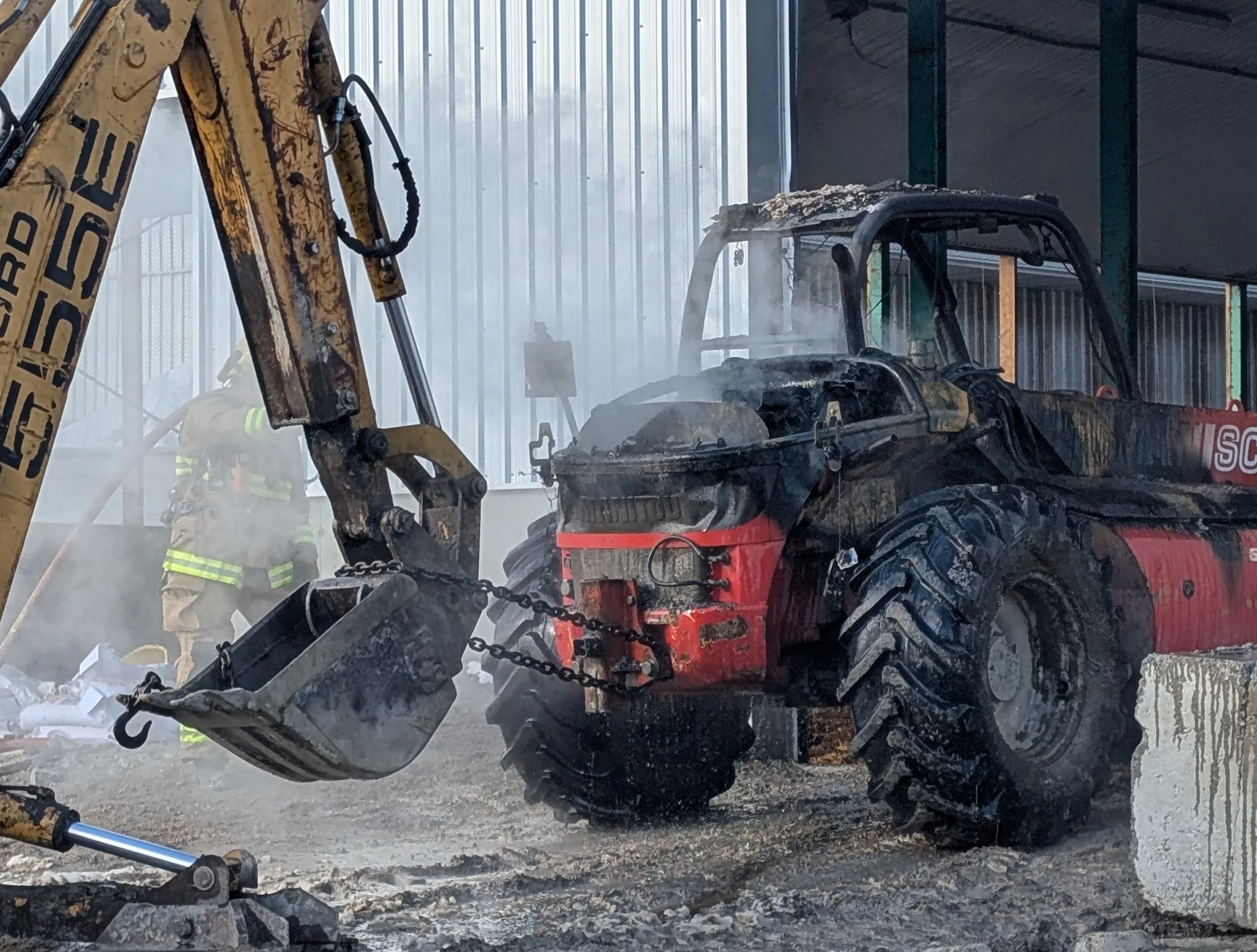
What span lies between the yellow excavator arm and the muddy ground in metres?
0.78

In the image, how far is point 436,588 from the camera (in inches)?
196

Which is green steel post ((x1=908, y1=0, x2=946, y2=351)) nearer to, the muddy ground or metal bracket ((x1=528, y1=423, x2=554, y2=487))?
the muddy ground

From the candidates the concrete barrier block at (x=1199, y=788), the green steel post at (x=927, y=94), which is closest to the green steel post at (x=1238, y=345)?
the green steel post at (x=927, y=94)

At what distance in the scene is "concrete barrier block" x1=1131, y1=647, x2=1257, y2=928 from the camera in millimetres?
4441

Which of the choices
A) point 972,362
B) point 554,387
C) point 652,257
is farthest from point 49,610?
point 972,362

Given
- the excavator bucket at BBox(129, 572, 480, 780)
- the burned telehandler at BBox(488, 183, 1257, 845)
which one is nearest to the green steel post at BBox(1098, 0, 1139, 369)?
the burned telehandler at BBox(488, 183, 1257, 845)

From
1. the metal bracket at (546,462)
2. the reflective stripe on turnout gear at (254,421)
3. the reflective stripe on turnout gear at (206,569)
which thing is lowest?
the reflective stripe on turnout gear at (206,569)

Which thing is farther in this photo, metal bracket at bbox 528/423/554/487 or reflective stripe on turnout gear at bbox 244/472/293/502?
reflective stripe on turnout gear at bbox 244/472/293/502

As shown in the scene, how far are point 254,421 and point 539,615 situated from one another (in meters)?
3.12

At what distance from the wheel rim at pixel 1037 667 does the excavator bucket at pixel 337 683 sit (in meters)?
2.16

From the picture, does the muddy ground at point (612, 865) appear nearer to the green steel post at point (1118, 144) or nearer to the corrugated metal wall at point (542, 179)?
the corrugated metal wall at point (542, 179)

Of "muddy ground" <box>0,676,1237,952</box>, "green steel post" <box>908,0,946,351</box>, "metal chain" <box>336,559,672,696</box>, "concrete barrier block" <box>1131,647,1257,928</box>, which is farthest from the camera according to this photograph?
"green steel post" <box>908,0,946,351</box>

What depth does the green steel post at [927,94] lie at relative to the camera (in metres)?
10.1

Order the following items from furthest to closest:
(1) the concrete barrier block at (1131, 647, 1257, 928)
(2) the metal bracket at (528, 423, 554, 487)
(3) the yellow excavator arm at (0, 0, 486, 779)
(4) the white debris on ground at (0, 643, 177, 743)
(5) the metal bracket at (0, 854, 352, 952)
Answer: (4) the white debris on ground at (0, 643, 177, 743), (2) the metal bracket at (528, 423, 554, 487), (1) the concrete barrier block at (1131, 647, 1257, 928), (3) the yellow excavator arm at (0, 0, 486, 779), (5) the metal bracket at (0, 854, 352, 952)
